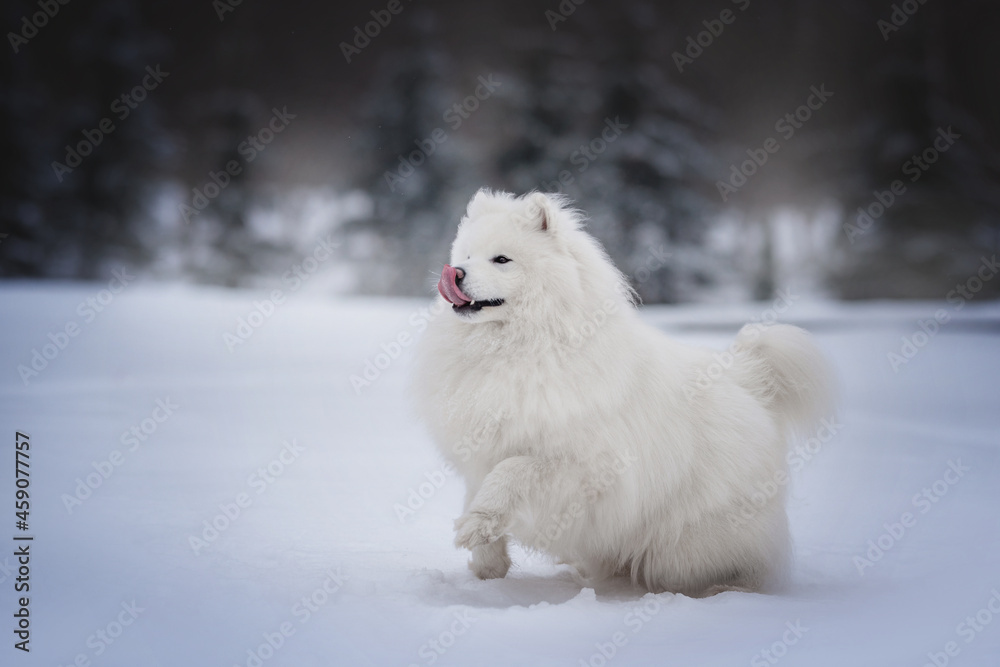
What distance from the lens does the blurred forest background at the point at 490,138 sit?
1123cm

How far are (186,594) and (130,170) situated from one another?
11.1m

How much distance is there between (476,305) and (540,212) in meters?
0.46

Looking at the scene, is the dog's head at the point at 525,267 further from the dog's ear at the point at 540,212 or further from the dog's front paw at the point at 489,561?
the dog's front paw at the point at 489,561

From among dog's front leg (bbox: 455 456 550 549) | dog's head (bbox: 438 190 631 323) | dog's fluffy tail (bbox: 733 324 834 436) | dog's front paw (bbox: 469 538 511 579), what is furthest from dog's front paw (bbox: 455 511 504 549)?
dog's fluffy tail (bbox: 733 324 834 436)

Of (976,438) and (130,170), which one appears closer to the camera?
(976,438)

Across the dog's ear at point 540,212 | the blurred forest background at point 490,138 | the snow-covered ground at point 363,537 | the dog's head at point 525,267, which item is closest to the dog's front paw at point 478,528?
the snow-covered ground at point 363,537

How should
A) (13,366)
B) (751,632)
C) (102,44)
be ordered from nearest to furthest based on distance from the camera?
1. (751,632)
2. (13,366)
3. (102,44)

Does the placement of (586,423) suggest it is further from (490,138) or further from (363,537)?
(490,138)

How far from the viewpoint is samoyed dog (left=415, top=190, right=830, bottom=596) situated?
8.47ft

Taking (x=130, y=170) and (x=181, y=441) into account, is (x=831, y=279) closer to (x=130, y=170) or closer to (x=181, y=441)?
(x=181, y=441)

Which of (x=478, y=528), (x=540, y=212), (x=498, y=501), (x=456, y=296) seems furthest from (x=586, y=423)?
(x=540, y=212)

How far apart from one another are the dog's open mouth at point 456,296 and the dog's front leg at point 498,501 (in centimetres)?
57

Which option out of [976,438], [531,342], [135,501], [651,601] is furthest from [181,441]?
[976,438]

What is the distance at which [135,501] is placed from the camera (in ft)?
11.8
